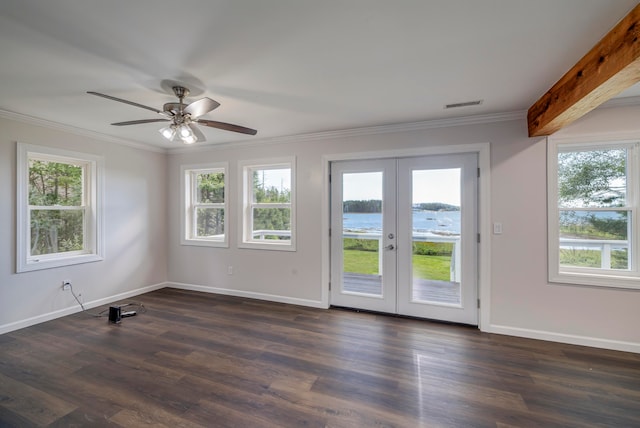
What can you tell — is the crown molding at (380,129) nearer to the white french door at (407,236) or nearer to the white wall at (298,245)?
the white wall at (298,245)

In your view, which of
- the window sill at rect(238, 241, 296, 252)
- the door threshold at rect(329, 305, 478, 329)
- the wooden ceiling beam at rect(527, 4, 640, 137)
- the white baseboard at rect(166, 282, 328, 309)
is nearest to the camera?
the wooden ceiling beam at rect(527, 4, 640, 137)

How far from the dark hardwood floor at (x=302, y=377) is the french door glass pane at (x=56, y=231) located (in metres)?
0.97

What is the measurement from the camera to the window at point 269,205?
4.13m

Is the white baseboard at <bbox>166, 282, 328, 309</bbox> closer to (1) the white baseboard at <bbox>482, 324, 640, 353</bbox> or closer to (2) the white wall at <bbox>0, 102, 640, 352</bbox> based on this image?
(2) the white wall at <bbox>0, 102, 640, 352</bbox>

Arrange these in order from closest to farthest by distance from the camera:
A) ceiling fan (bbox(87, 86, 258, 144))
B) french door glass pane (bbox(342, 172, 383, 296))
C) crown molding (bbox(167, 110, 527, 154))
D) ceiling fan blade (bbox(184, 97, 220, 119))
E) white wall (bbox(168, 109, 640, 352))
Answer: ceiling fan blade (bbox(184, 97, 220, 119)) < ceiling fan (bbox(87, 86, 258, 144)) < white wall (bbox(168, 109, 640, 352)) < crown molding (bbox(167, 110, 527, 154)) < french door glass pane (bbox(342, 172, 383, 296))

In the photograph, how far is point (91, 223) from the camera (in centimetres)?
388

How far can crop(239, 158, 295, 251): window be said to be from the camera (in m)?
4.13

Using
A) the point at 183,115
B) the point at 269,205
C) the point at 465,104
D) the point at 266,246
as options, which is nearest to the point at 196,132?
the point at 183,115

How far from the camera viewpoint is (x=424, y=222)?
343cm

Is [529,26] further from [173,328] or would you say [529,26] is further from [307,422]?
[173,328]

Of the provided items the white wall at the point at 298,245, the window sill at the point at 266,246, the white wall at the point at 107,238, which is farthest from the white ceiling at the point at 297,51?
the window sill at the point at 266,246

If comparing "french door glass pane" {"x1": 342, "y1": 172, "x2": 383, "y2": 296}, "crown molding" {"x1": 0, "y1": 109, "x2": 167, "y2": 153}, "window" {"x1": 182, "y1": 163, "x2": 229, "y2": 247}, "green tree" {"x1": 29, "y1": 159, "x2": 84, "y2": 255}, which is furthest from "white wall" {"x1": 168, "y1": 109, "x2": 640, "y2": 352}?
"green tree" {"x1": 29, "y1": 159, "x2": 84, "y2": 255}

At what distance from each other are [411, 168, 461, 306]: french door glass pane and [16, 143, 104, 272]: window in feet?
14.6

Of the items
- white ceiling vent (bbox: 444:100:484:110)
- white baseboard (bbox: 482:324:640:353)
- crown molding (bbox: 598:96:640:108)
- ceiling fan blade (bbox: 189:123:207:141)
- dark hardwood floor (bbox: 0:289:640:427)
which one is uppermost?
white ceiling vent (bbox: 444:100:484:110)
